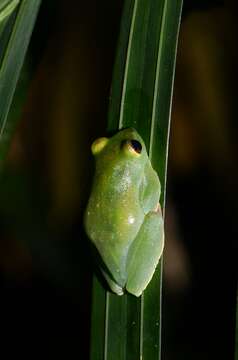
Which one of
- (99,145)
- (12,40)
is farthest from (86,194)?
(12,40)

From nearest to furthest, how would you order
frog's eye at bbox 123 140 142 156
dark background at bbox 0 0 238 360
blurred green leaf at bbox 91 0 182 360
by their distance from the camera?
blurred green leaf at bbox 91 0 182 360
frog's eye at bbox 123 140 142 156
dark background at bbox 0 0 238 360

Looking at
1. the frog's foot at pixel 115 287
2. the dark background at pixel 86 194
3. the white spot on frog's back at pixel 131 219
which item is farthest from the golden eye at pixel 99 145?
the dark background at pixel 86 194

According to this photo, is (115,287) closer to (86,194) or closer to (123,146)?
(123,146)

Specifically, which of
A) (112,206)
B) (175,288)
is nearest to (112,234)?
(112,206)

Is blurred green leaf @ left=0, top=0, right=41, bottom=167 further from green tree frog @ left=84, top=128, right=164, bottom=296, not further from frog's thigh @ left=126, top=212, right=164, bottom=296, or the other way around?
frog's thigh @ left=126, top=212, right=164, bottom=296

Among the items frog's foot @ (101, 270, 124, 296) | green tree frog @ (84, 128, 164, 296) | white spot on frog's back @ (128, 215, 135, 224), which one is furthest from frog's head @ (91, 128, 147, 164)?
frog's foot @ (101, 270, 124, 296)

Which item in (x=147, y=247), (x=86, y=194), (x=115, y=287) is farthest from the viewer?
(x=86, y=194)

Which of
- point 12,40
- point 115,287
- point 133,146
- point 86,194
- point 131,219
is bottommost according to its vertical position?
point 115,287
